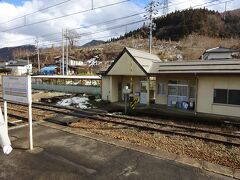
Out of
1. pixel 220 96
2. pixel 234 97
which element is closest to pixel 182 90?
pixel 220 96

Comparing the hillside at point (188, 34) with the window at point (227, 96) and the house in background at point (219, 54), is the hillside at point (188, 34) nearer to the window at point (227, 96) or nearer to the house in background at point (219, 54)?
the house in background at point (219, 54)

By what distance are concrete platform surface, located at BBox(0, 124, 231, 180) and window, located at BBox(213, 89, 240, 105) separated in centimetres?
→ 1003

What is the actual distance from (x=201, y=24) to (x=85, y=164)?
86.6 meters

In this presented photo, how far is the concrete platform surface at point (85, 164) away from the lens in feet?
21.1

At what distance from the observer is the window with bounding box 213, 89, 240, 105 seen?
1515 cm

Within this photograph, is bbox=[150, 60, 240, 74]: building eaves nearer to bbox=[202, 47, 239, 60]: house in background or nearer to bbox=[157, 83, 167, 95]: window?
bbox=[157, 83, 167, 95]: window

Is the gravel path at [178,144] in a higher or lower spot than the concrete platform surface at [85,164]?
lower

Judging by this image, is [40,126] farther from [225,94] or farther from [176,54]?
[176,54]

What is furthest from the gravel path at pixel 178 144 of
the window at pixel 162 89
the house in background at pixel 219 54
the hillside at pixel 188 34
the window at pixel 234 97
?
the hillside at pixel 188 34

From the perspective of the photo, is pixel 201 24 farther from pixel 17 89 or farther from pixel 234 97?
pixel 17 89

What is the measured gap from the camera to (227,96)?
50.8ft

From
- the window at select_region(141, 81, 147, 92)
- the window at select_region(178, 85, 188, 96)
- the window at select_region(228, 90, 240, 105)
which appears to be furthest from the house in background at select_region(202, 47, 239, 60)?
the window at select_region(228, 90, 240, 105)

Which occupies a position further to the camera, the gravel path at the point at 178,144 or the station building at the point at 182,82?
the station building at the point at 182,82

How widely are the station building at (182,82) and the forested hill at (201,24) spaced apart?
6207cm
